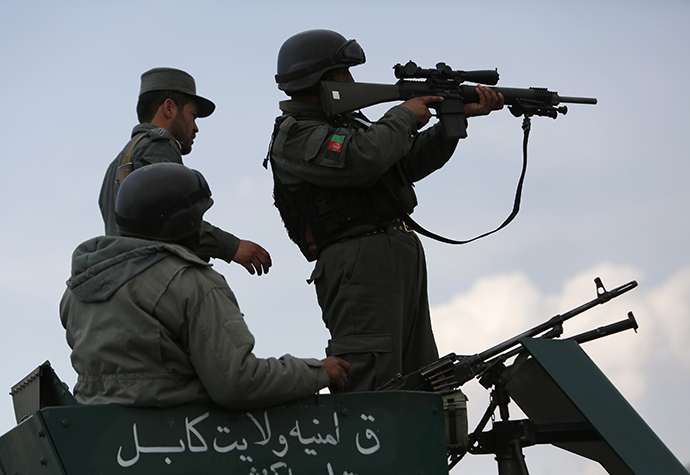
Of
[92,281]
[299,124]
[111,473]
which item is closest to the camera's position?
[111,473]

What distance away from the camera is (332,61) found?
4.64 m

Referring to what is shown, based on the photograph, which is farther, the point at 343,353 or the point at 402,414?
the point at 343,353

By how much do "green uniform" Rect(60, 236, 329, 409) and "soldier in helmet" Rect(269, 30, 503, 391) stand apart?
49.2 inches

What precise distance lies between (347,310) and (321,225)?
1.53 feet

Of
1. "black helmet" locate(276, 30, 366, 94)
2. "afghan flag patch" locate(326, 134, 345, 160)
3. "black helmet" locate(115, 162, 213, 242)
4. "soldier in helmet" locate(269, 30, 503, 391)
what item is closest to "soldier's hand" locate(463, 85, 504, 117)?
"soldier in helmet" locate(269, 30, 503, 391)

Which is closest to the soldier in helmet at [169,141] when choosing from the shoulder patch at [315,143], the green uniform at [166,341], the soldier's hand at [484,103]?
the shoulder patch at [315,143]

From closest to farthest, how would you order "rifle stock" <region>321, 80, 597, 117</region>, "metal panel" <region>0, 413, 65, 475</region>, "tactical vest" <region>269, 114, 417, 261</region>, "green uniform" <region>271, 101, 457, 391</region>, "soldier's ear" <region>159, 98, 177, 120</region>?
1. "metal panel" <region>0, 413, 65, 475</region>
2. "green uniform" <region>271, 101, 457, 391</region>
3. "tactical vest" <region>269, 114, 417, 261</region>
4. "rifle stock" <region>321, 80, 597, 117</region>
5. "soldier's ear" <region>159, 98, 177, 120</region>

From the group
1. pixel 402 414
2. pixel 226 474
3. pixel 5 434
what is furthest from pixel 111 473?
pixel 402 414

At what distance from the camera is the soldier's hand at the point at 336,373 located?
3123 mm

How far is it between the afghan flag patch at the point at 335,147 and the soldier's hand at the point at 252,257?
0.59m

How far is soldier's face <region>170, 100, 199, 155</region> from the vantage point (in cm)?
480

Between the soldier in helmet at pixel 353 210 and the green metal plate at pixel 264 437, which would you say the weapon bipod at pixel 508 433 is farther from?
the green metal plate at pixel 264 437

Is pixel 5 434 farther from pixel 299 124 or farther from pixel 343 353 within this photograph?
pixel 299 124

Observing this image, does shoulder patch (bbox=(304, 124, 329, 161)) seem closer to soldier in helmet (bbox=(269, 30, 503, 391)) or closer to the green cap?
soldier in helmet (bbox=(269, 30, 503, 391))
